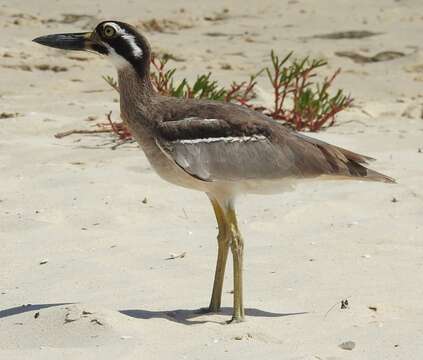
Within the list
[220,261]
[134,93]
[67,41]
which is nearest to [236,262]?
[220,261]

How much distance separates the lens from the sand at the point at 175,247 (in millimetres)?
5074

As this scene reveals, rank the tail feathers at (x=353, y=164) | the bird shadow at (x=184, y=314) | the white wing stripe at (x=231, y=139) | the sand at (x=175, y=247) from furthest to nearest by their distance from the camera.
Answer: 1. the tail feathers at (x=353, y=164)
2. the white wing stripe at (x=231, y=139)
3. the bird shadow at (x=184, y=314)
4. the sand at (x=175, y=247)

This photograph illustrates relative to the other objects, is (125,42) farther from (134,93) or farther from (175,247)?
(175,247)

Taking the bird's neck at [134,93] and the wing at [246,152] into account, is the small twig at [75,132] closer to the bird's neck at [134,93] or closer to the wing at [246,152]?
the bird's neck at [134,93]

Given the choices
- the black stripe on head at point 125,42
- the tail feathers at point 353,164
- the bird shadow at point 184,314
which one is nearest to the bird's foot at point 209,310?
the bird shadow at point 184,314

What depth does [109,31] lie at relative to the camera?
5.64m

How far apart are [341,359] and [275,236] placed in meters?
2.42

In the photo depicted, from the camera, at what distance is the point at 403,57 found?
577 inches

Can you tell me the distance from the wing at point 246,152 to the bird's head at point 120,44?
17.0 inches

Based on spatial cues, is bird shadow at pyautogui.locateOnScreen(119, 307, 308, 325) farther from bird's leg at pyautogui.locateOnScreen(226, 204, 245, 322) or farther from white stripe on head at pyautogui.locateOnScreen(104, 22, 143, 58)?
white stripe on head at pyautogui.locateOnScreen(104, 22, 143, 58)

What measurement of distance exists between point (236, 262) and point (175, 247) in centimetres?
117

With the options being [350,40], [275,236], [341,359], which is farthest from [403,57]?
[341,359]

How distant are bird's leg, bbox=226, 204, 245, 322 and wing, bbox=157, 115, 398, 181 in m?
0.25

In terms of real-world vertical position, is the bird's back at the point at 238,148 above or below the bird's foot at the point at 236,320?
above
